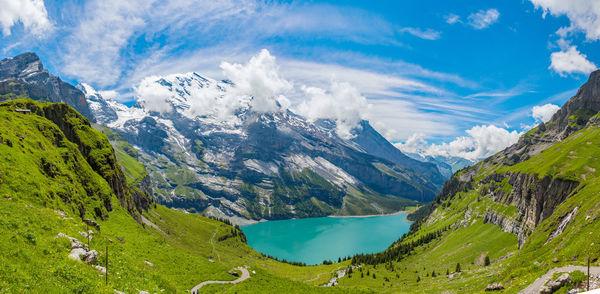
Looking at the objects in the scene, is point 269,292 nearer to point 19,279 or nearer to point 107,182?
point 19,279

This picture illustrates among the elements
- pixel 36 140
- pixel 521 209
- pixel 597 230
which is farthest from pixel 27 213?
pixel 521 209

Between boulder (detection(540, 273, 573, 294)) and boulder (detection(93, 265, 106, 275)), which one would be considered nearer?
boulder (detection(93, 265, 106, 275))

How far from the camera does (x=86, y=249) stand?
74.2ft

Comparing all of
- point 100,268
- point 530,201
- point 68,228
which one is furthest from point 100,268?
point 530,201

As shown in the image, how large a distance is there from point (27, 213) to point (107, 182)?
183 feet

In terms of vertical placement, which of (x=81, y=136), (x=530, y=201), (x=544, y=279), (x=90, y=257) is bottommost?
(x=544, y=279)

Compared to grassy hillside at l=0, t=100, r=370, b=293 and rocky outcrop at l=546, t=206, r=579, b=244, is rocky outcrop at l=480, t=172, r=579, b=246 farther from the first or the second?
grassy hillside at l=0, t=100, r=370, b=293

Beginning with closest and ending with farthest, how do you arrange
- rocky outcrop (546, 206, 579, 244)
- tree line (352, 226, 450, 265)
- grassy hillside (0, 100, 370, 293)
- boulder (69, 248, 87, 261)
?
grassy hillside (0, 100, 370, 293), boulder (69, 248, 87, 261), rocky outcrop (546, 206, 579, 244), tree line (352, 226, 450, 265)

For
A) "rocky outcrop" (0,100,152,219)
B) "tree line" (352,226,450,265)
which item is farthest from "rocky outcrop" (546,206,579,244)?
"rocky outcrop" (0,100,152,219)

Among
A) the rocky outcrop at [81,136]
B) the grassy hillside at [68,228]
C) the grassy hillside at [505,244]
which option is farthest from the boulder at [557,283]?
the rocky outcrop at [81,136]

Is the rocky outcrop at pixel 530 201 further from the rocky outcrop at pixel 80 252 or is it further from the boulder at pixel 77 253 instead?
the boulder at pixel 77 253

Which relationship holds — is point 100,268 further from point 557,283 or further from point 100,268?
point 557,283

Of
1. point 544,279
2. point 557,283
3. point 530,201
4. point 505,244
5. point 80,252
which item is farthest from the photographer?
point 505,244

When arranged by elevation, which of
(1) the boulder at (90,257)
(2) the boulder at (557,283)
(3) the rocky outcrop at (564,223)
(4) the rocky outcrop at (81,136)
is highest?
(4) the rocky outcrop at (81,136)
